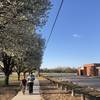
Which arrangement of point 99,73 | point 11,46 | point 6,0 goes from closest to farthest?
point 6,0 → point 11,46 → point 99,73

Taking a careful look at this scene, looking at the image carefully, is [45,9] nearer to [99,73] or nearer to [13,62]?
[13,62]

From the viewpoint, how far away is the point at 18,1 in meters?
21.3

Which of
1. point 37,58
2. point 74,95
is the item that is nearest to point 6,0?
point 74,95

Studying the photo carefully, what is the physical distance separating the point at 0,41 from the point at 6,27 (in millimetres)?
1567

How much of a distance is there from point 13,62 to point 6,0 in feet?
125

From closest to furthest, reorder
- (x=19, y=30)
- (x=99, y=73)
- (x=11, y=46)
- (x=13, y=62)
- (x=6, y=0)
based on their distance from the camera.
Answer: (x=6, y=0) < (x=19, y=30) < (x=11, y=46) < (x=13, y=62) < (x=99, y=73)

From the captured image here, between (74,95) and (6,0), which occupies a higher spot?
(6,0)

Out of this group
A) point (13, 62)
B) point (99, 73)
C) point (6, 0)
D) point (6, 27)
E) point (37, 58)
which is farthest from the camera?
point (99, 73)

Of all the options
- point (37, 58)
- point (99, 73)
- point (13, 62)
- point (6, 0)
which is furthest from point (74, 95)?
point (99, 73)

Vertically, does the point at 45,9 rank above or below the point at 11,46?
above

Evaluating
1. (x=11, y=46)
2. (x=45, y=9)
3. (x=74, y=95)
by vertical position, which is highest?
(x=45, y=9)

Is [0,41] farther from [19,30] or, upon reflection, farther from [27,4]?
[27,4]

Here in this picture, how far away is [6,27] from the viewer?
84.6 feet

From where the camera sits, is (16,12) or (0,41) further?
(0,41)
